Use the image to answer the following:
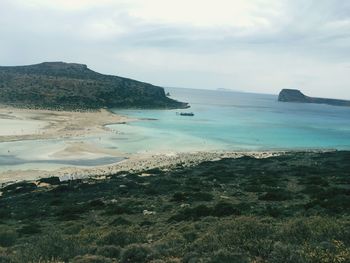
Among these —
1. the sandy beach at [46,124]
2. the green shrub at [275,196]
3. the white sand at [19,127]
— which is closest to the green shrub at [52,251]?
the green shrub at [275,196]

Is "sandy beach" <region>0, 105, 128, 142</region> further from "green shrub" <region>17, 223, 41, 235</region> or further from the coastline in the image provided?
"green shrub" <region>17, 223, 41, 235</region>

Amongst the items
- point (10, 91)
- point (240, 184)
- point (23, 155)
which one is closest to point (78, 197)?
point (240, 184)

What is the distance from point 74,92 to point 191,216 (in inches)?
4626

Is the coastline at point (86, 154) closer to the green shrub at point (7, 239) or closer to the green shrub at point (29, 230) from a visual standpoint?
the green shrub at point (29, 230)

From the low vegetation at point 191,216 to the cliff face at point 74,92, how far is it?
8619 centimetres

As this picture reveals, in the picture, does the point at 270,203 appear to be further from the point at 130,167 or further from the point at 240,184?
the point at 130,167

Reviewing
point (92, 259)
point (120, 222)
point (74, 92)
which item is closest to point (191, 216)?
point (120, 222)

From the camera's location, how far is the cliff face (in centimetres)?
11869

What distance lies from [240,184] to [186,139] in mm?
40283

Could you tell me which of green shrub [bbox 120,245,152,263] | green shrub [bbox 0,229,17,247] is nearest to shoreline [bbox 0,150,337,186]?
green shrub [bbox 0,229,17,247]

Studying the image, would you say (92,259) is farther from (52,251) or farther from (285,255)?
(285,255)

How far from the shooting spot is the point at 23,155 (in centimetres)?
4719

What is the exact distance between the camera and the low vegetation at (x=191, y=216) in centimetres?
1058

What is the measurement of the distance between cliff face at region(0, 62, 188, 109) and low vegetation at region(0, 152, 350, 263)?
283ft
